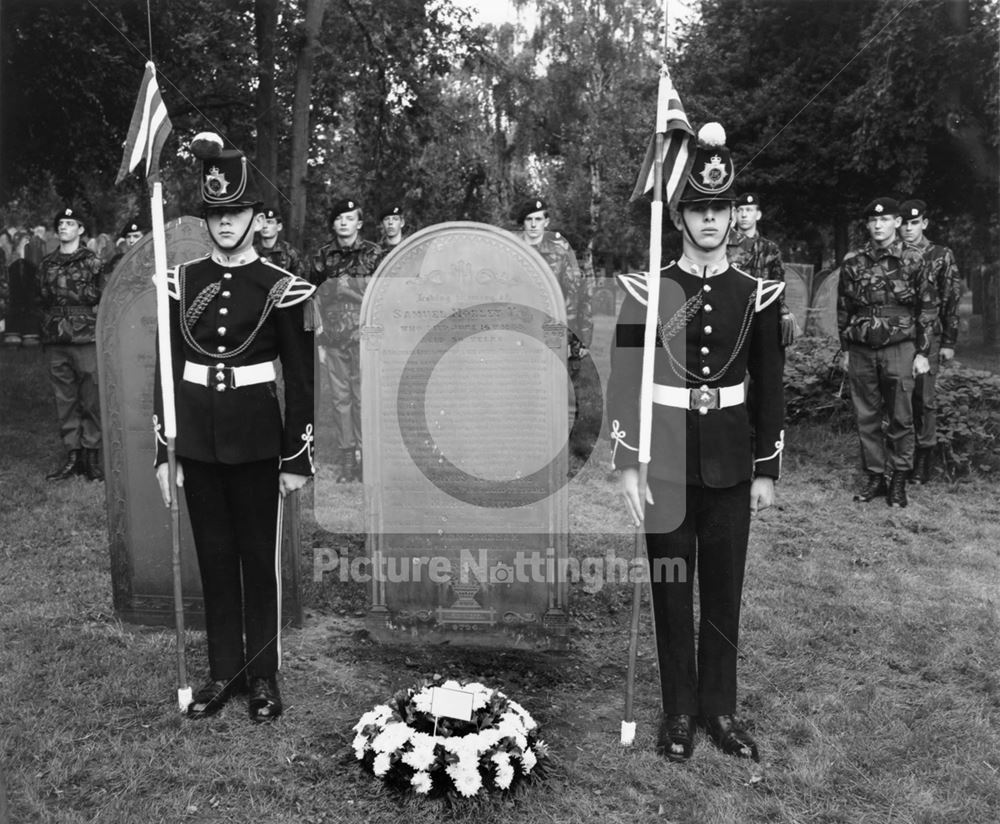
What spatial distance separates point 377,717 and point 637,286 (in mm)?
1853

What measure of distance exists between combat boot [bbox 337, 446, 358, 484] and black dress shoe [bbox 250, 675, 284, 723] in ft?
14.2

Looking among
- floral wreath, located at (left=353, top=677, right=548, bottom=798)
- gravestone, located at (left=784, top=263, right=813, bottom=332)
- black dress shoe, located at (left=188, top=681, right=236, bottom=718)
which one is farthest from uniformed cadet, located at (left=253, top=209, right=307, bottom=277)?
gravestone, located at (left=784, top=263, right=813, bottom=332)

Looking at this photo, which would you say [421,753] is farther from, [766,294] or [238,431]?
[766,294]

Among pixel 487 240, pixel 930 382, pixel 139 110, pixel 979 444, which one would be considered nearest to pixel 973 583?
pixel 930 382

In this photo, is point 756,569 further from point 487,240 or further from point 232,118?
point 232,118

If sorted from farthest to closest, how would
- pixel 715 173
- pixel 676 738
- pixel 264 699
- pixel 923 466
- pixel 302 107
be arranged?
pixel 302 107
pixel 923 466
pixel 264 699
pixel 676 738
pixel 715 173

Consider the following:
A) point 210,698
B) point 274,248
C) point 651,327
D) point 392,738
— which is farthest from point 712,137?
point 274,248

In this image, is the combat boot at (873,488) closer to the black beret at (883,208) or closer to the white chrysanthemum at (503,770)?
the black beret at (883,208)

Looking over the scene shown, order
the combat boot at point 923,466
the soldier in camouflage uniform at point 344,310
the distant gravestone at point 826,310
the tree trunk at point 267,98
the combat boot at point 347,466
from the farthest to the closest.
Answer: the distant gravestone at point 826,310 < the tree trunk at point 267,98 < the soldier in camouflage uniform at point 344,310 < the combat boot at point 347,466 < the combat boot at point 923,466

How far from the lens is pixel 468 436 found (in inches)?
179

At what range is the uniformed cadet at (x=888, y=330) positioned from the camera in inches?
278

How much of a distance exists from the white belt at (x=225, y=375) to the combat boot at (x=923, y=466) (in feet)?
20.1

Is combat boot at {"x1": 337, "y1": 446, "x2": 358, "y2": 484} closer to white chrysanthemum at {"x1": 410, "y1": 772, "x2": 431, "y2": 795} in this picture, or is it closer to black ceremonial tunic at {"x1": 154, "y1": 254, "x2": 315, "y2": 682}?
black ceremonial tunic at {"x1": 154, "y1": 254, "x2": 315, "y2": 682}

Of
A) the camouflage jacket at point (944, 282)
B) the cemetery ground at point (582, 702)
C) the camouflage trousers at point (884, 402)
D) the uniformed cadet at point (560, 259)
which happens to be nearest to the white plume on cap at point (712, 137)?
the cemetery ground at point (582, 702)
